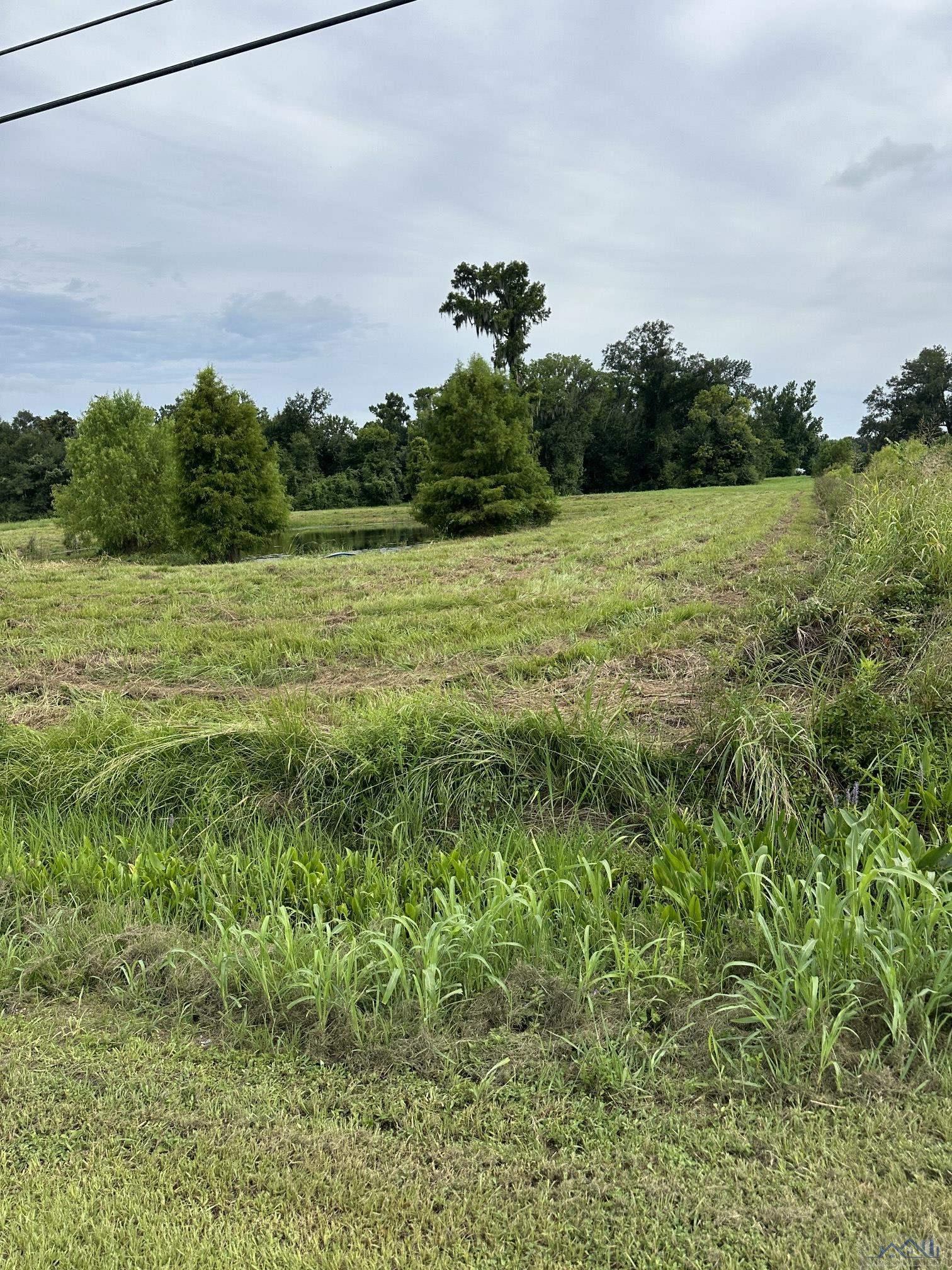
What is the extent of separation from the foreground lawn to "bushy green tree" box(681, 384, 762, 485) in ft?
173

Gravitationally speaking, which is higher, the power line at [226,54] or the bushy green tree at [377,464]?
the bushy green tree at [377,464]

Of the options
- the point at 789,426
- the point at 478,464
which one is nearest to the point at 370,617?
the point at 478,464

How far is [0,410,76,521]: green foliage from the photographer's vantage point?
161ft

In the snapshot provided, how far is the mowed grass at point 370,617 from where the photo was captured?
5465mm

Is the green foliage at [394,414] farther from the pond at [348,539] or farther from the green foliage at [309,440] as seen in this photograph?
the pond at [348,539]

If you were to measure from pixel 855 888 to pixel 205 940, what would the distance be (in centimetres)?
219

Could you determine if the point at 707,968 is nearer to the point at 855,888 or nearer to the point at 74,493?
the point at 855,888

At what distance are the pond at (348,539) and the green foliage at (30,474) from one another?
29329mm

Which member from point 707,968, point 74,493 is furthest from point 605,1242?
point 74,493

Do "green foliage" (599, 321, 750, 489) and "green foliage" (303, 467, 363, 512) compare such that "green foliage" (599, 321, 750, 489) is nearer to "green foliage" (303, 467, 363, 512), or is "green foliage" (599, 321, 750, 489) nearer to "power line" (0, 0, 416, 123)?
"green foliage" (303, 467, 363, 512)

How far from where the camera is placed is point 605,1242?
147cm

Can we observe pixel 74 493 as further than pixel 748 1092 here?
Yes

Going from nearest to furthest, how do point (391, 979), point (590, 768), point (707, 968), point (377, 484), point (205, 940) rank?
point (391, 979)
point (707, 968)
point (205, 940)
point (590, 768)
point (377, 484)

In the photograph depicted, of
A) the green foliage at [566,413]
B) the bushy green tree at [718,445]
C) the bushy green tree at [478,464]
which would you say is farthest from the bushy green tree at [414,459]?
the bushy green tree at [718,445]
